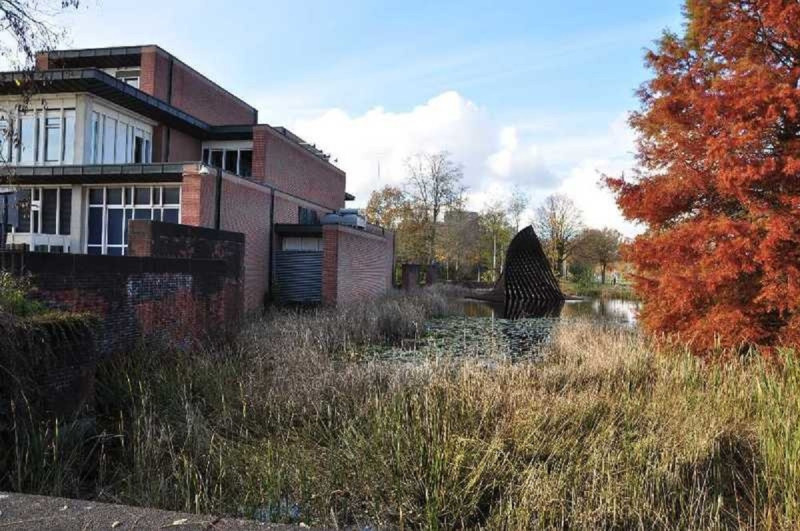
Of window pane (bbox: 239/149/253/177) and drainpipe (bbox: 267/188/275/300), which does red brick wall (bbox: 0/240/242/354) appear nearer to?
drainpipe (bbox: 267/188/275/300)

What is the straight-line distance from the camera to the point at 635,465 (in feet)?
14.7

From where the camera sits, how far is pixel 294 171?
2616 centimetres

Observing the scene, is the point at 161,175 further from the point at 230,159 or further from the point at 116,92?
the point at 230,159

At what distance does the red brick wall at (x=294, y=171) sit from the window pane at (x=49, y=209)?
664 centimetres

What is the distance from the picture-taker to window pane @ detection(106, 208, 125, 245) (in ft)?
61.2

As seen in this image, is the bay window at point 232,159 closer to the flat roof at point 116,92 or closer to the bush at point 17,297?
the flat roof at point 116,92

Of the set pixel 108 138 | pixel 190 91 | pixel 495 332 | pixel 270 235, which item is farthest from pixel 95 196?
pixel 495 332

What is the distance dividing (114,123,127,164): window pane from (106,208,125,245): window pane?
2680 mm

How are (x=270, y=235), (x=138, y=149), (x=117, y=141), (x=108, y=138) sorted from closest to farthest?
(x=108, y=138) → (x=117, y=141) → (x=270, y=235) → (x=138, y=149)

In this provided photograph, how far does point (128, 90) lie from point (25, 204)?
12798 mm

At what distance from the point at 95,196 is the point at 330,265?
7696 mm

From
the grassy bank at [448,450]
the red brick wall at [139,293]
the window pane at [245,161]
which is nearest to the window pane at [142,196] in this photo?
the window pane at [245,161]

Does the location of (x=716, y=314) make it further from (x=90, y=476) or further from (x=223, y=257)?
(x=223, y=257)

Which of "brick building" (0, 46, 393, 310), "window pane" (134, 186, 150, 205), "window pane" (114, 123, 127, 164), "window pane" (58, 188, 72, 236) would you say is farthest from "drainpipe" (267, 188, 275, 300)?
"window pane" (58, 188, 72, 236)
